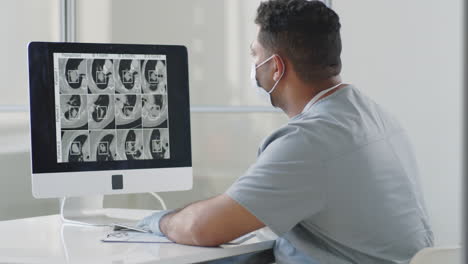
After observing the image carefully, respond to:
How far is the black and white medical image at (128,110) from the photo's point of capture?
Answer: 5.65ft

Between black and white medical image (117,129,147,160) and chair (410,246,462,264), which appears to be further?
black and white medical image (117,129,147,160)

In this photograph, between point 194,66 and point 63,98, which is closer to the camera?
point 63,98

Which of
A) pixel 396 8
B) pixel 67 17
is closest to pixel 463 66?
pixel 67 17

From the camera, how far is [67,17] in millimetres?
2793

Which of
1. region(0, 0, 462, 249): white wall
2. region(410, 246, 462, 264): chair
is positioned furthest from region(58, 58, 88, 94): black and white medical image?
region(0, 0, 462, 249): white wall

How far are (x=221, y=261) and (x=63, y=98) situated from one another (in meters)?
Answer: 0.60

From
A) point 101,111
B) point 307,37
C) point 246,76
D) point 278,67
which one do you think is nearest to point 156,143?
point 101,111

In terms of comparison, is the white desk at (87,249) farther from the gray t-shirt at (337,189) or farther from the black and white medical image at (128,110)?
the black and white medical image at (128,110)

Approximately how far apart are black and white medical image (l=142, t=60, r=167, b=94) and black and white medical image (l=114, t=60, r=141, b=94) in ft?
0.06

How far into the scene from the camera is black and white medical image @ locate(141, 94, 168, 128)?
1.75 metres

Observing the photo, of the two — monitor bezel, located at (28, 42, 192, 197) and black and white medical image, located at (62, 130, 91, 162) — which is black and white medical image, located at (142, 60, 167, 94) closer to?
monitor bezel, located at (28, 42, 192, 197)

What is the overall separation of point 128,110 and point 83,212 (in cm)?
33

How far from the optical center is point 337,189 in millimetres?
1341

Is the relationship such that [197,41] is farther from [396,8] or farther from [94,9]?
[396,8]
